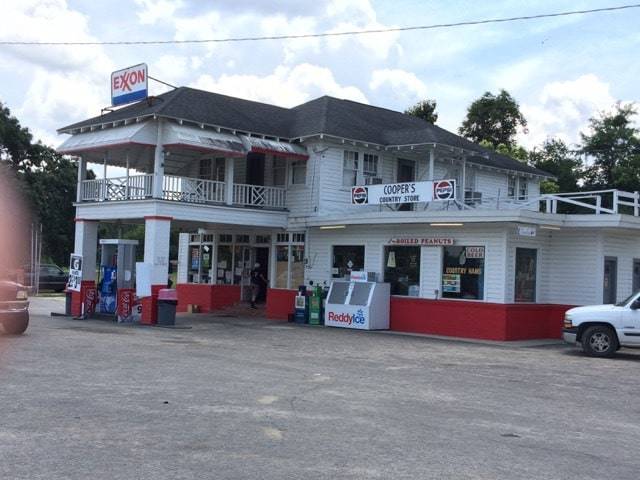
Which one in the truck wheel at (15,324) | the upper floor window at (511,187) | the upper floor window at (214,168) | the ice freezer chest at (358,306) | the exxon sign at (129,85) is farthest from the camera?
the upper floor window at (511,187)

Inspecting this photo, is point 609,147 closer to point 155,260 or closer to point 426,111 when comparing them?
point 426,111

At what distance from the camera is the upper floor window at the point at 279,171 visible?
28.3 meters

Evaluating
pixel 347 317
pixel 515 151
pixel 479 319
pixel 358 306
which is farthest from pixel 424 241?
pixel 515 151

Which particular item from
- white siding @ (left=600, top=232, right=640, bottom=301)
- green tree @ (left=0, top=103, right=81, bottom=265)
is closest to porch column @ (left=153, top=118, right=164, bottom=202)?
white siding @ (left=600, top=232, right=640, bottom=301)

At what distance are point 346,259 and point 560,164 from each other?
3141 cm

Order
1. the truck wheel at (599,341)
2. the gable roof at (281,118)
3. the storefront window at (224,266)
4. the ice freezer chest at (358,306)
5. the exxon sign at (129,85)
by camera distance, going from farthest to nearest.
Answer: the storefront window at (224,266), the exxon sign at (129,85), the gable roof at (281,118), the ice freezer chest at (358,306), the truck wheel at (599,341)

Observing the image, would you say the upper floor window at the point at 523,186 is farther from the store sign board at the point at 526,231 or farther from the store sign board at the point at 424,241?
the store sign board at the point at 526,231

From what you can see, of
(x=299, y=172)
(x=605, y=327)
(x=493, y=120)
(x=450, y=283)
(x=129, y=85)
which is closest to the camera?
(x=605, y=327)

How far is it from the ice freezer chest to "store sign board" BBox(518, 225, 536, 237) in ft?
15.8

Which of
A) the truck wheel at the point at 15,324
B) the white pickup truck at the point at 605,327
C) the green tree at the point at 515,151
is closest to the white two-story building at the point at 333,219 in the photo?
the white pickup truck at the point at 605,327

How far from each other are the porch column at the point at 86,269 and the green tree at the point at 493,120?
3728cm

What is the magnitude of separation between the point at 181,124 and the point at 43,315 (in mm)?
8083

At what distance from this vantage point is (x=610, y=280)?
22797 mm

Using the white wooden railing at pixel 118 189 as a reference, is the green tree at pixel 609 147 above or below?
above
